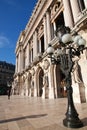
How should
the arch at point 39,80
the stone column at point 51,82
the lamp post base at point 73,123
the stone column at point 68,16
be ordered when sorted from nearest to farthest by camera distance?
the lamp post base at point 73,123
the stone column at point 68,16
the stone column at point 51,82
the arch at point 39,80

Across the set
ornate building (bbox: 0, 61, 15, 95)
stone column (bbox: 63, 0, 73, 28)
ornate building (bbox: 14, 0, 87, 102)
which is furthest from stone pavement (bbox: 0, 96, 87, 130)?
ornate building (bbox: 0, 61, 15, 95)

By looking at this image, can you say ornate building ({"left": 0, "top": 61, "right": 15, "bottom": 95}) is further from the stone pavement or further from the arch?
the stone pavement

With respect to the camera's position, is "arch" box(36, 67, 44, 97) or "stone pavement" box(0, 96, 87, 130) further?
"arch" box(36, 67, 44, 97)

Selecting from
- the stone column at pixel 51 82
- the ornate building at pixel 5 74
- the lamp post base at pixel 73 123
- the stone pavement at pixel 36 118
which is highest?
the ornate building at pixel 5 74

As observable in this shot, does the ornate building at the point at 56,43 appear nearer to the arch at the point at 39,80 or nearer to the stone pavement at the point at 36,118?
the arch at the point at 39,80

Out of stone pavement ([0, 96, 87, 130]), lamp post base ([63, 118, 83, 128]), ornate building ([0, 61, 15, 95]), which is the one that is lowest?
stone pavement ([0, 96, 87, 130])

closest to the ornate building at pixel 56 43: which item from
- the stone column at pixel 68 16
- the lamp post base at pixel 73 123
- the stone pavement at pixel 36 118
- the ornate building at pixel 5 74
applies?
the stone column at pixel 68 16

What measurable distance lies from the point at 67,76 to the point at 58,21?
16437 millimetres

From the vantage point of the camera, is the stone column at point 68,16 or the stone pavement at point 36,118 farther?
the stone column at point 68,16

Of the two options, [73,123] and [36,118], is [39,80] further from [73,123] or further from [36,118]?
[73,123]

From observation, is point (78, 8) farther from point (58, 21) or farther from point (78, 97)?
point (78, 97)

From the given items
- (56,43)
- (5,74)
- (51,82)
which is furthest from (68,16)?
(5,74)

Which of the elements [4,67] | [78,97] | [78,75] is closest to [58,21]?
[78,75]

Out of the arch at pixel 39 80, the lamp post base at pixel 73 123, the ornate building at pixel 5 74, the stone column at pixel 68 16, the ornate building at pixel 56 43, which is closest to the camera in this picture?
the lamp post base at pixel 73 123
